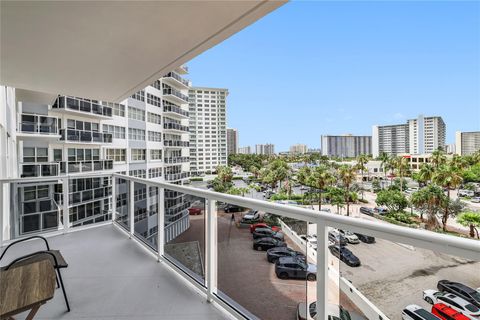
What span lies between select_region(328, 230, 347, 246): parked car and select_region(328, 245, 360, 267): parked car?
0.08ft

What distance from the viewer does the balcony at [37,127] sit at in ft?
41.3

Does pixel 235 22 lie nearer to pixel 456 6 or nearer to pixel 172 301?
pixel 172 301

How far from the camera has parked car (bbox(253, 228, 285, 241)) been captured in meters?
1.64

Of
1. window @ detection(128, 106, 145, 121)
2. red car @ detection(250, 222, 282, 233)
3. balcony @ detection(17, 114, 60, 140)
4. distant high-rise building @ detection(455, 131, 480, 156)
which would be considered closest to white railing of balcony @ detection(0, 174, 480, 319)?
red car @ detection(250, 222, 282, 233)

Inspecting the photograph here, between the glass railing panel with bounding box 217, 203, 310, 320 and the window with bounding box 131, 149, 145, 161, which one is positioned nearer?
the glass railing panel with bounding box 217, 203, 310, 320

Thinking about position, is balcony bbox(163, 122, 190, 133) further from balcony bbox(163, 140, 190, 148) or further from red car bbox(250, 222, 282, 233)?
red car bbox(250, 222, 282, 233)

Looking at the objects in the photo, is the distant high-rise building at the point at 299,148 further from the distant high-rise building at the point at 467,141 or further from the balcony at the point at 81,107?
the balcony at the point at 81,107

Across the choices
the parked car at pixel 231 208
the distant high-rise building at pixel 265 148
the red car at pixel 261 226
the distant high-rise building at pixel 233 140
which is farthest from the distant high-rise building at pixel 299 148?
the red car at pixel 261 226

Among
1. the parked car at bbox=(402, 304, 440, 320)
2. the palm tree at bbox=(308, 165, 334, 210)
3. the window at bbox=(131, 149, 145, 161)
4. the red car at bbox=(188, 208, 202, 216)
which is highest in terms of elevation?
the window at bbox=(131, 149, 145, 161)

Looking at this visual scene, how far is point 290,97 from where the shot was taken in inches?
5271

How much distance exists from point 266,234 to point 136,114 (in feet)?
78.2

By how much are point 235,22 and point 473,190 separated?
55.7 m

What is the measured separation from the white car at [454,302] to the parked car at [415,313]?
46 millimetres

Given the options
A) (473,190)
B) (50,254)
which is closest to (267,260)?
(50,254)
